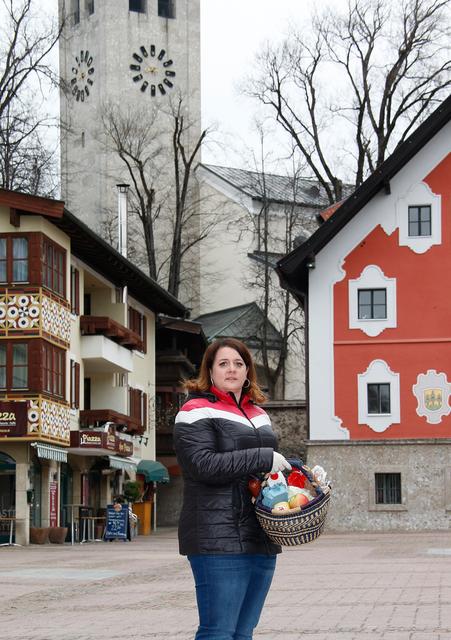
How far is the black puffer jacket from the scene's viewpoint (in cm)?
671

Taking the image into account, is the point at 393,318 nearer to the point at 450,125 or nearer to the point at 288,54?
the point at 450,125

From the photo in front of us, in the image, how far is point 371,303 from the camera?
144ft

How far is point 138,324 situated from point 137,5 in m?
39.9

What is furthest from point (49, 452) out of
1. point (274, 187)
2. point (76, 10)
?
point (76, 10)

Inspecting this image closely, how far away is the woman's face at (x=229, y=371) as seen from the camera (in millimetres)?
6938

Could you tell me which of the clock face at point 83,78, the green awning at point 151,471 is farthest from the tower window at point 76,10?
the green awning at point 151,471

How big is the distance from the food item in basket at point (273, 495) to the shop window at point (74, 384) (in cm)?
3465

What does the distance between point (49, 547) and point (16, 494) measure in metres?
2.14

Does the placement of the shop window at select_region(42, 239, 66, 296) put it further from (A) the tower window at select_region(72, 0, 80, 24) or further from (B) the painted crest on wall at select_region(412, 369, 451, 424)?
(A) the tower window at select_region(72, 0, 80, 24)

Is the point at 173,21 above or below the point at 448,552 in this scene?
above

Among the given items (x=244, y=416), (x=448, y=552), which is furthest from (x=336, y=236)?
(x=244, y=416)

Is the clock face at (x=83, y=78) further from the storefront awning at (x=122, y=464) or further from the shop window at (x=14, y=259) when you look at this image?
the shop window at (x=14, y=259)

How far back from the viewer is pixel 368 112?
182ft

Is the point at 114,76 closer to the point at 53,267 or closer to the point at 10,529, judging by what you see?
the point at 53,267
